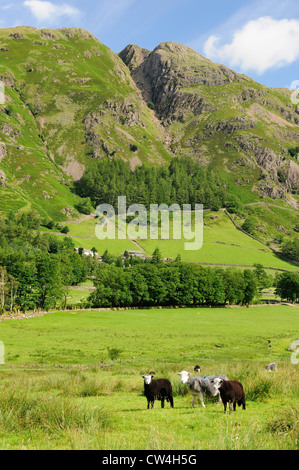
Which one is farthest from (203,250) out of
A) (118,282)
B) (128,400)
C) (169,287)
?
(128,400)

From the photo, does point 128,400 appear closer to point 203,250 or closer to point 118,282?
point 118,282

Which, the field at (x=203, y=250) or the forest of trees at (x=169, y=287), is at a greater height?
the field at (x=203, y=250)

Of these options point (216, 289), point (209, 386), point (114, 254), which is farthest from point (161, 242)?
point (209, 386)

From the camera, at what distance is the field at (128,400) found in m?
9.43

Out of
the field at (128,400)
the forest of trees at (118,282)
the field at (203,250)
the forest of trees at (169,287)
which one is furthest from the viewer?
the field at (203,250)

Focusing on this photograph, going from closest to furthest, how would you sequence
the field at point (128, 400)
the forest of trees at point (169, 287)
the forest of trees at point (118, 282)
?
the field at point (128, 400)
the forest of trees at point (118, 282)
the forest of trees at point (169, 287)

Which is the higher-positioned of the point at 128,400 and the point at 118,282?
the point at 118,282

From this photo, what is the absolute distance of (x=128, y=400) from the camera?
1783 cm

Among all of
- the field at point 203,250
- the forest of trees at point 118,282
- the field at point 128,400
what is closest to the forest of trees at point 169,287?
the forest of trees at point 118,282

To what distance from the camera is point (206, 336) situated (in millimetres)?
57156

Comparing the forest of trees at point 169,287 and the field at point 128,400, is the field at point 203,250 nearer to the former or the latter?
the forest of trees at point 169,287
